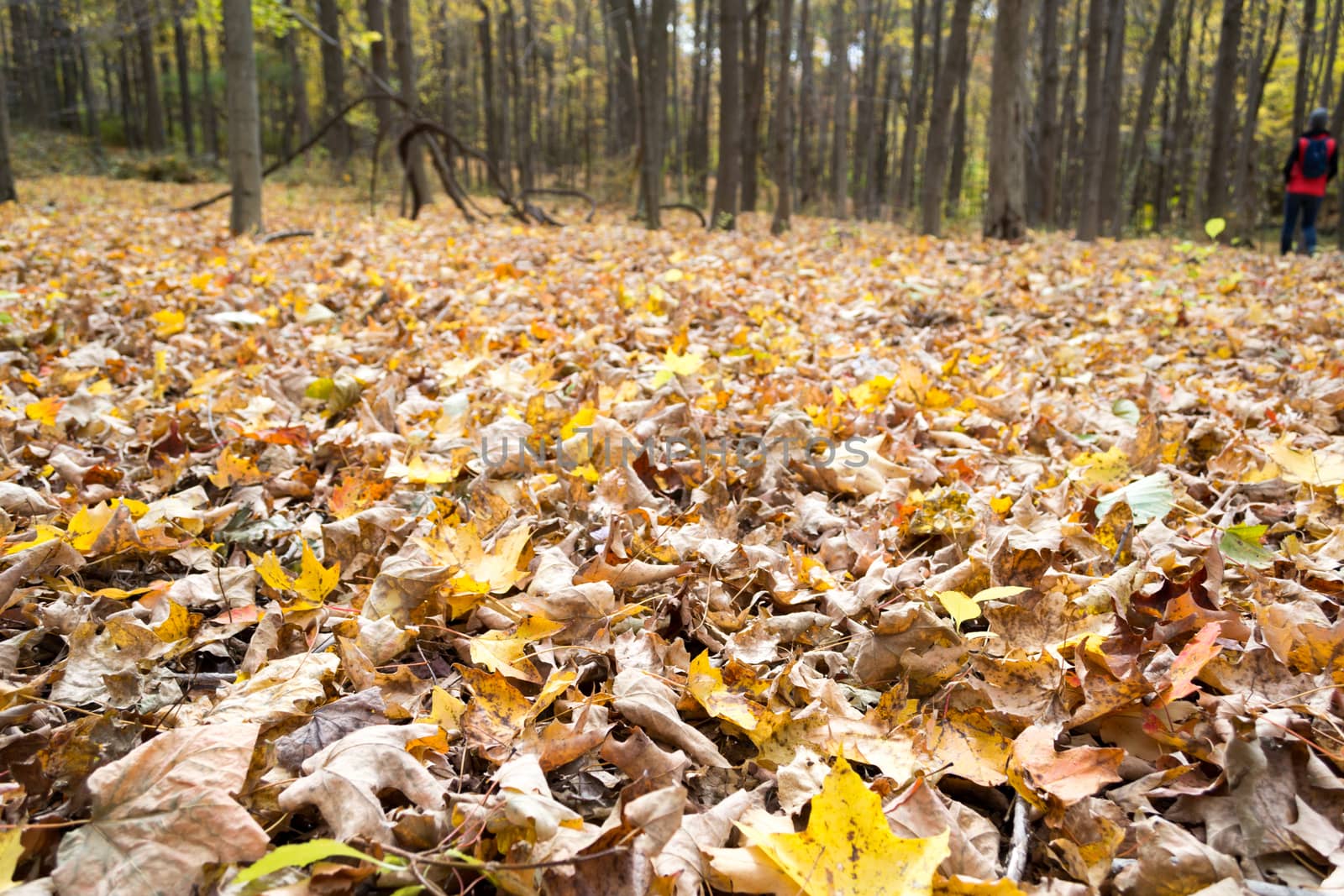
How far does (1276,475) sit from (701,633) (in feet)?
5.21

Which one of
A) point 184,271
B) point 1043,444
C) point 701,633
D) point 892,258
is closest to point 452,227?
point 184,271

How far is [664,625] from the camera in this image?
161 centimetres

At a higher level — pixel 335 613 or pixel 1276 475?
pixel 1276 475

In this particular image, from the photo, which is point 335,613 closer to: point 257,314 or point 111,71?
point 257,314

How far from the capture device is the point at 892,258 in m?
7.44

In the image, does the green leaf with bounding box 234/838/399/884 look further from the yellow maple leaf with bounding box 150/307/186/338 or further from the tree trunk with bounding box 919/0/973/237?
the tree trunk with bounding box 919/0/973/237

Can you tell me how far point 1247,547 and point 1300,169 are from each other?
33.4 feet

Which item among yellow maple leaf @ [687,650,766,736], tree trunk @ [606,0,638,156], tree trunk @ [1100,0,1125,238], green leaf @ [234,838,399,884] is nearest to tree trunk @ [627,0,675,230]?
tree trunk @ [606,0,638,156]

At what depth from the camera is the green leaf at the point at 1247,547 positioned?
5.41 ft

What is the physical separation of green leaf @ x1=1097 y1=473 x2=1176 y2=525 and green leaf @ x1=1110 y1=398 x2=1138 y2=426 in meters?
0.92

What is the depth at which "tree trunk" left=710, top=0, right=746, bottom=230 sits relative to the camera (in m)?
11.0

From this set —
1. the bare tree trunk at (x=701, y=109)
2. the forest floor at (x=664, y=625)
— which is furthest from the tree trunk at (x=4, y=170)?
the bare tree trunk at (x=701, y=109)

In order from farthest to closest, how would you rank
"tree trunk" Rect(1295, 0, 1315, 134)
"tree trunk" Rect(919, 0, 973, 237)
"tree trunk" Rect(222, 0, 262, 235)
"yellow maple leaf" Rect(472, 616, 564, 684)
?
1. "tree trunk" Rect(1295, 0, 1315, 134)
2. "tree trunk" Rect(919, 0, 973, 237)
3. "tree trunk" Rect(222, 0, 262, 235)
4. "yellow maple leaf" Rect(472, 616, 564, 684)

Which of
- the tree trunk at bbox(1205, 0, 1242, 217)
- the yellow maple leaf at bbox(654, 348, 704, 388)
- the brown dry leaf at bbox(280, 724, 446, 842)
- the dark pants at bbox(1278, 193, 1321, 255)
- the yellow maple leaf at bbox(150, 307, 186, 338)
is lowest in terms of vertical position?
the brown dry leaf at bbox(280, 724, 446, 842)
